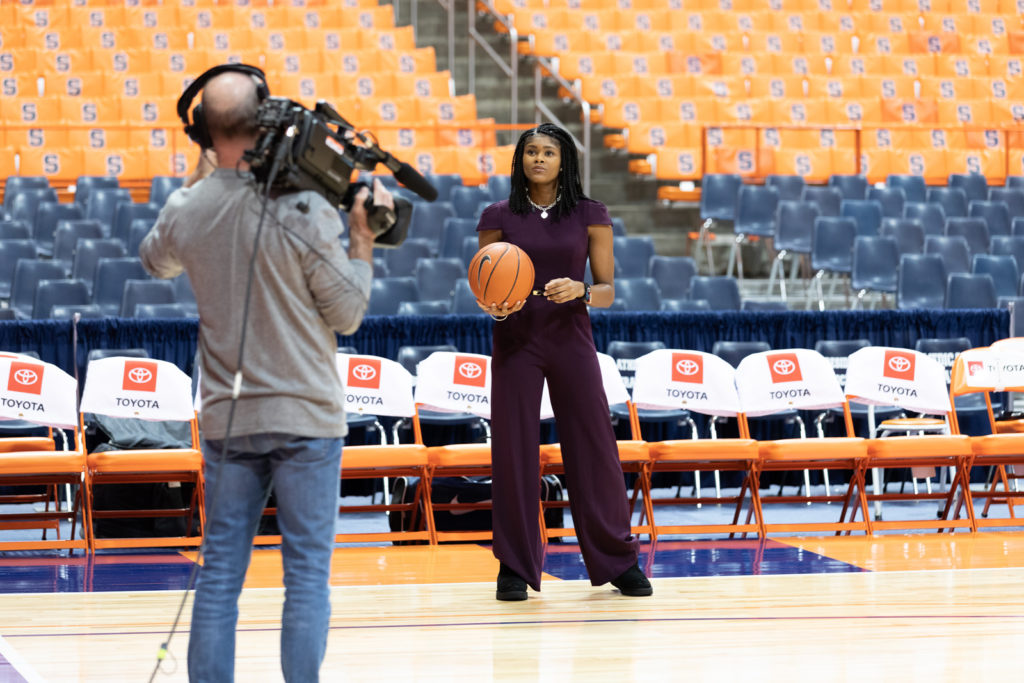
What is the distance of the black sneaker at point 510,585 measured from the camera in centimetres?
483

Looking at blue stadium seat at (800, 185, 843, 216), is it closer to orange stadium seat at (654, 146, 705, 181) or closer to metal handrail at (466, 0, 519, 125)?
orange stadium seat at (654, 146, 705, 181)

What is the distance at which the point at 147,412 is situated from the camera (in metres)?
6.23

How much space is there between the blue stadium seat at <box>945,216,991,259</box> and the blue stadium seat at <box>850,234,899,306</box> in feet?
3.44

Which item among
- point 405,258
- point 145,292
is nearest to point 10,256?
point 145,292

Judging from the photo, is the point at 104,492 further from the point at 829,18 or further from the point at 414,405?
the point at 829,18

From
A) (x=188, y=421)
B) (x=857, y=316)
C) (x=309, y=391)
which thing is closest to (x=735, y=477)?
(x=857, y=316)

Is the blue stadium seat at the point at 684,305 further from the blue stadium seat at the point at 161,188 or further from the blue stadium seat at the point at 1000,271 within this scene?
the blue stadium seat at the point at 161,188

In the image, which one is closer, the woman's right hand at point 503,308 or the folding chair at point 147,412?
the woman's right hand at point 503,308

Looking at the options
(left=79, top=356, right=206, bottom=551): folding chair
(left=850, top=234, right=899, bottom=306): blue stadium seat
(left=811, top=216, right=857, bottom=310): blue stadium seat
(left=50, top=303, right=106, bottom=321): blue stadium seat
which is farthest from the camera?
(left=811, top=216, right=857, bottom=310): blue stadium seat

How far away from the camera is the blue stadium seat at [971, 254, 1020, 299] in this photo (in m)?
10.6

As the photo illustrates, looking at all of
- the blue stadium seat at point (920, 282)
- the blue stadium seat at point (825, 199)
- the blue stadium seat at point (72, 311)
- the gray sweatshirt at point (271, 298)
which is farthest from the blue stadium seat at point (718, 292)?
the gray sweatshirt at point (271, 298)

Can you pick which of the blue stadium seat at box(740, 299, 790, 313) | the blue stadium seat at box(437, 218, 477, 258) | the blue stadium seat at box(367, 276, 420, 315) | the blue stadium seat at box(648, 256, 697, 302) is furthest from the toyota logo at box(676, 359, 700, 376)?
the blue stadium seat at box(437, 218, 477, 258)

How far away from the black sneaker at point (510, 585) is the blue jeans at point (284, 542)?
1.98m

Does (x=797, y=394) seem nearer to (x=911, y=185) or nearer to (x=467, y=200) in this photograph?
(x=467, y=200)
